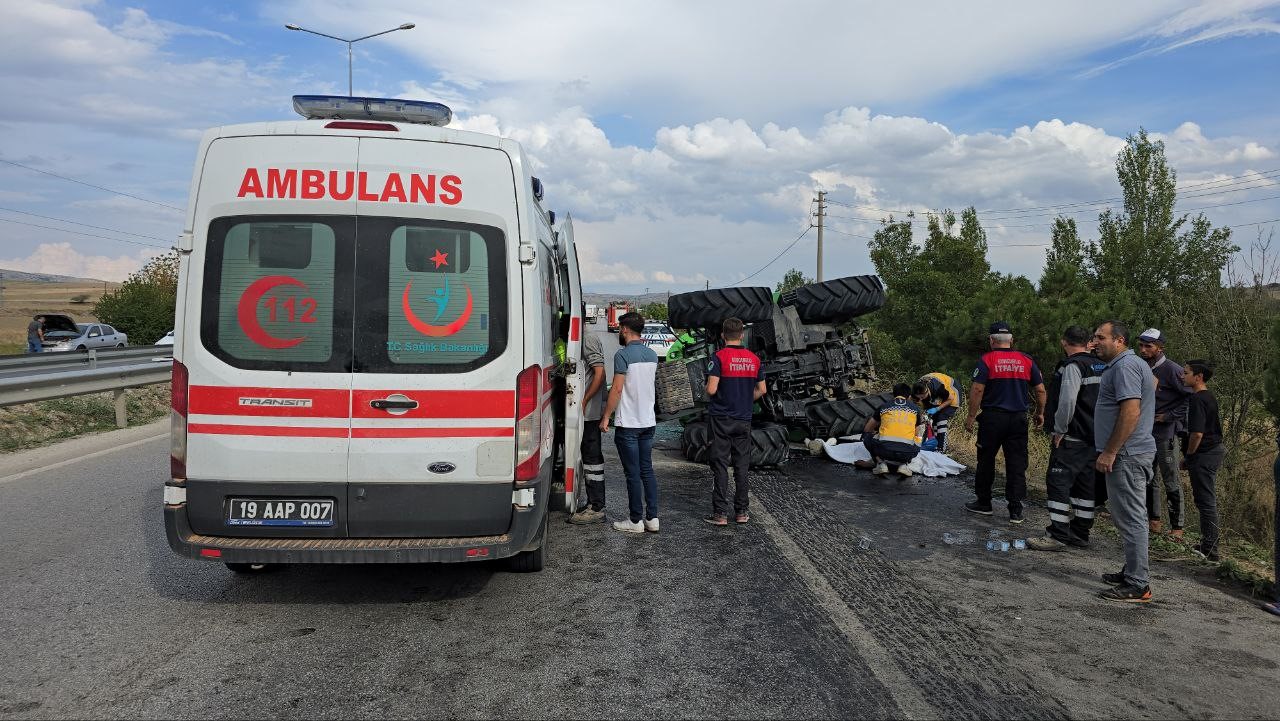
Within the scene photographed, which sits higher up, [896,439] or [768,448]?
[896,439]

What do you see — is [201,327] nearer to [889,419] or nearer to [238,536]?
[238,536]

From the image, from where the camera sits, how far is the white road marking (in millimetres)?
3582

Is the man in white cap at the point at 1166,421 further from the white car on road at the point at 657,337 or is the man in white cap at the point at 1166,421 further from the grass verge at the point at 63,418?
the white car on road at the point at 657,337

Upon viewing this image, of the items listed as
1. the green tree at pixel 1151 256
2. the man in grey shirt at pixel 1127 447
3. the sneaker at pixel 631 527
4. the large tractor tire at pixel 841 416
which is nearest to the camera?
the man in grey shirt at pixel 1127 447

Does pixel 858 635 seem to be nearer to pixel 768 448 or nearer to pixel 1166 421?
pixel 1166 421

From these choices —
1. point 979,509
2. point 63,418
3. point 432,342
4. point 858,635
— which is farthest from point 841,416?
point 63,418

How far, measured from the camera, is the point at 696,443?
388 inches

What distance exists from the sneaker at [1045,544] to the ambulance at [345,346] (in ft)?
13.6

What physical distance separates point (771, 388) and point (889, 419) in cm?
193

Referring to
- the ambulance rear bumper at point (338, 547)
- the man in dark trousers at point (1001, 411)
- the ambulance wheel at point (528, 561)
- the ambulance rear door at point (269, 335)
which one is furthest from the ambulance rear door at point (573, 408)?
the man in dark trousers at point (1001, 411)

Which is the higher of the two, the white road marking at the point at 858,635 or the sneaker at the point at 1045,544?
the sneaker at the point at 1045,544

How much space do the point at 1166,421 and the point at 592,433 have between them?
192 inches

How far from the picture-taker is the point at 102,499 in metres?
7.29

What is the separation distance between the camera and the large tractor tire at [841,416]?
34.1 feet
